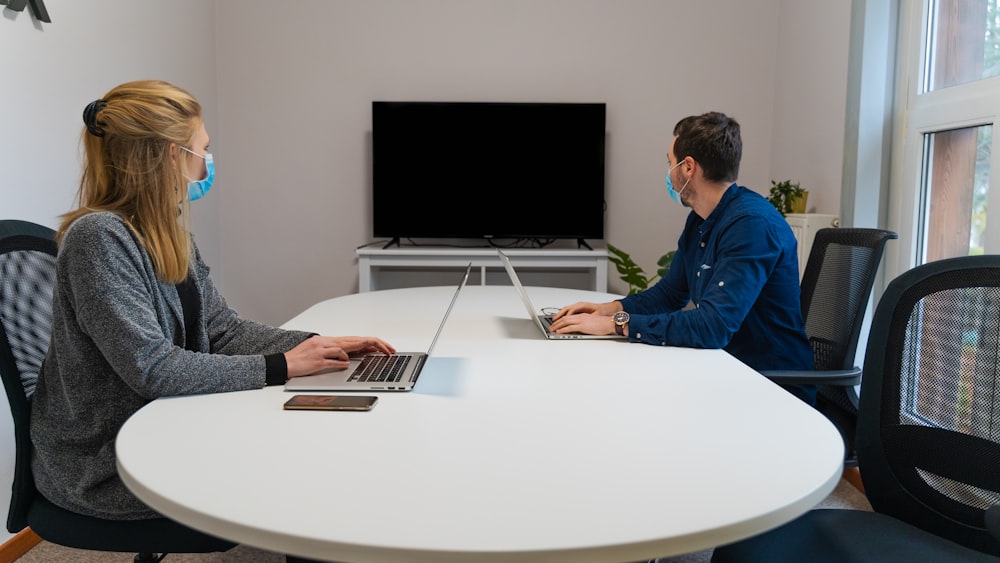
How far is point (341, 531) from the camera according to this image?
769mm

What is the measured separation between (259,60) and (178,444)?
3.64 meters

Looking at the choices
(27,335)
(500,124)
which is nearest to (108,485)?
(27,335)

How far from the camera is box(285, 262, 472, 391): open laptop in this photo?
1293 mm

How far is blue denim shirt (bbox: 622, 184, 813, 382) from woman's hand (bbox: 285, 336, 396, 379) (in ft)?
2.05

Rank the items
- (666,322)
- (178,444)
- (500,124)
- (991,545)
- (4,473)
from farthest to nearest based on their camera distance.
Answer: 1. (500,124)
2. (4,473)
3. (666,322)
4. (991,545)
5. (178,444)

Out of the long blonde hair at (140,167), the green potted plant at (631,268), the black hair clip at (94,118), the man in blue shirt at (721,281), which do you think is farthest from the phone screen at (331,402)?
the green potted plant at (631,268)

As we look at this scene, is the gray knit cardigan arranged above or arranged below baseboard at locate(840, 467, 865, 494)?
above

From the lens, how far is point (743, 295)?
5.92 ft

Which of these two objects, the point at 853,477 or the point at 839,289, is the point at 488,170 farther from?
the point at 839,289

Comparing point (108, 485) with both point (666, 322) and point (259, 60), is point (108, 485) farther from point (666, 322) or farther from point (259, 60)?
point (259, 60)

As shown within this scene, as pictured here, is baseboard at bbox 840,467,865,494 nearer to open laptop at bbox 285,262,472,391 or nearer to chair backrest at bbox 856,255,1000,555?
chair backrest at bbox 856,255,1000,555

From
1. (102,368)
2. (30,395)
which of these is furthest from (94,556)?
(102,368)

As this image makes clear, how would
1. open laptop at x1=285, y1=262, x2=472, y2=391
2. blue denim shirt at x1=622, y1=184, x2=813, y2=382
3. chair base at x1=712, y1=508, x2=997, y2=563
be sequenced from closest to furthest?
chair base at x1=712, y1=508, x2=997, y2=563
open laptop at x1=285, y1=262, x2=472, y2=391
blue denim shirt at x1=622, y1=184, x2=813, y2=382

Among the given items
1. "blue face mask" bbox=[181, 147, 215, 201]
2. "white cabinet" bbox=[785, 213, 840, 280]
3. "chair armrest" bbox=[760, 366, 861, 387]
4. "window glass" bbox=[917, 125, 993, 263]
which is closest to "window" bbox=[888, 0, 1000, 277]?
"window glass" bbox=[917, 125, 993, 263]
